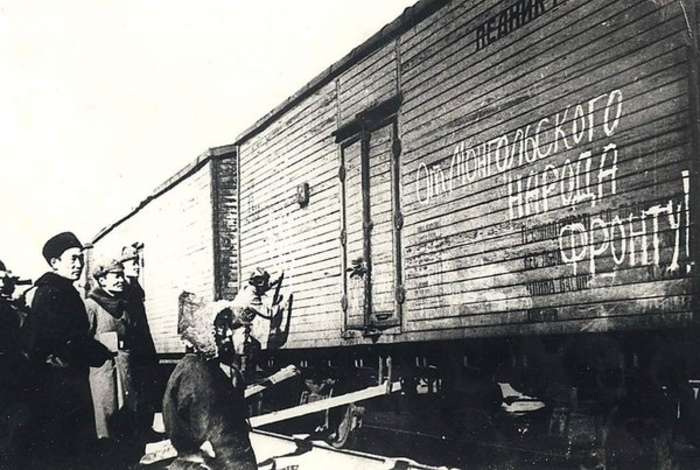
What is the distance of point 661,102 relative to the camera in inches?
193

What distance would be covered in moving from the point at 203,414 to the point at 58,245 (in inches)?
82.0

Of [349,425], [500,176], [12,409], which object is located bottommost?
[349,425]

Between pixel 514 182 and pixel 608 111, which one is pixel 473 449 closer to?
pixel 514 182

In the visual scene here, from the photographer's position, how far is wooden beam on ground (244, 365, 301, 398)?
33.2 feet

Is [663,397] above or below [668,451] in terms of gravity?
above

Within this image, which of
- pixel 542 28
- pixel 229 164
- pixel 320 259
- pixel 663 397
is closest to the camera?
pixel 663 397

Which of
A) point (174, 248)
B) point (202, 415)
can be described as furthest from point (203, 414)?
point (174, 248)

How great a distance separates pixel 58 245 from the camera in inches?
216

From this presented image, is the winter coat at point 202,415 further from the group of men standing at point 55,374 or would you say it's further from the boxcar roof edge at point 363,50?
the boxcar roof edge at point 363,50

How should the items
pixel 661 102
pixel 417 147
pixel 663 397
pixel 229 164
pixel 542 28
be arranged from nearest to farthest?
1. pixel 661 102
2. pixel 663 397
3. pixel 542 28
4. pixel 417 147
5. pixel 229 164

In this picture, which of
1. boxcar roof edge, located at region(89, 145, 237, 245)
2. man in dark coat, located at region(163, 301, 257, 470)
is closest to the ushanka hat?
man in dark coat, located at region(163, 301, 257, 470)

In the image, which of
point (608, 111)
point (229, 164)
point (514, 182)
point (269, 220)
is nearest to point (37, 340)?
point (514, 182)

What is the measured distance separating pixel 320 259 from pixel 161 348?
7802 millimetres

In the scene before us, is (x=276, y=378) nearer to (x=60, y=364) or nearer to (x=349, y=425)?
(x=349, y=425)
